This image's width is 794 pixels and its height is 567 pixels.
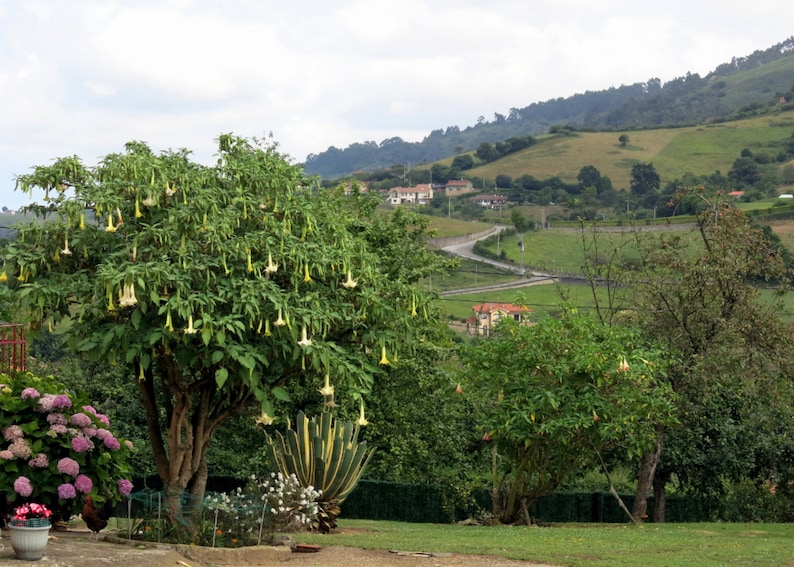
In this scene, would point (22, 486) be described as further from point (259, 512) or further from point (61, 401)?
point (259, 512)

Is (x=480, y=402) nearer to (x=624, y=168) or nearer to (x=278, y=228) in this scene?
(x=278, y=228)

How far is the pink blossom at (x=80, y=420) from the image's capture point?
1070cm

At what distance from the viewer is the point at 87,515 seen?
11.4 meters

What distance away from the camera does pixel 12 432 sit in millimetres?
10383

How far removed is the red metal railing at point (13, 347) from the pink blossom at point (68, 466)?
8.60ft

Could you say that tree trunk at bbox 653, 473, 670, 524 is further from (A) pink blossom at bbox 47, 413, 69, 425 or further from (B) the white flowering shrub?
(A) pink blossom at bbox 47, 413, 69, 425

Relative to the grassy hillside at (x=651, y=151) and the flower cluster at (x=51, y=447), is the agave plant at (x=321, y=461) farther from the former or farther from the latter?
the grassy hillside at (x=651, y=151)

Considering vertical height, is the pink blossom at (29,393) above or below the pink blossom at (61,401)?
above

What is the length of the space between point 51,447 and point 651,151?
16291cm

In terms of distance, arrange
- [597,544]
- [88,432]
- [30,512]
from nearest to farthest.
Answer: [30,512]
[88,432]
[597,544]

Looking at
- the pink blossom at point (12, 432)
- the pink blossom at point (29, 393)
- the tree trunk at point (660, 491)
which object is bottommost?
the tree trunk at point (660, 491)

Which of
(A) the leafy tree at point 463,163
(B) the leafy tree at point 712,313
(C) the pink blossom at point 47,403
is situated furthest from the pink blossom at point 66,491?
(A) the leafy tree at point 463,163

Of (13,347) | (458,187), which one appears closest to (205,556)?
(13,347)

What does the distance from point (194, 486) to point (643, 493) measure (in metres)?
11.8
